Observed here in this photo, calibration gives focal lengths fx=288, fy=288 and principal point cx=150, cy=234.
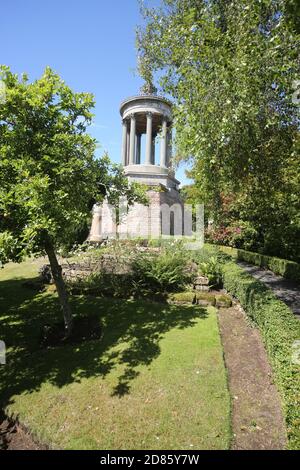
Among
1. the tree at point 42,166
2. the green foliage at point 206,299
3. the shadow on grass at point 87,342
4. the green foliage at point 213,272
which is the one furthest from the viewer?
the green foliage at point 213,272

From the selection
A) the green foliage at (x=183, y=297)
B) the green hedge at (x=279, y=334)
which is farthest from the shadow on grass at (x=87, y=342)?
the green hedge at (x=279, y=334)

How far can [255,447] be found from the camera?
4.58 meters

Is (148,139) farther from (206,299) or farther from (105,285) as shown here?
(206,299)

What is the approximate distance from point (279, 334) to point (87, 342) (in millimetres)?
5074

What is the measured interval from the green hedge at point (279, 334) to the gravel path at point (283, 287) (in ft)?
4.40

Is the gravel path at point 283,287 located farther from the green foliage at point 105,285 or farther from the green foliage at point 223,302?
the green foliage at point 105,285

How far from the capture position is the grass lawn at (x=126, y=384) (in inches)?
195

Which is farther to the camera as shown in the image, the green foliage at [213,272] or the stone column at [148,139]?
the stone column at [148,139]

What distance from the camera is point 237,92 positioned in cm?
764

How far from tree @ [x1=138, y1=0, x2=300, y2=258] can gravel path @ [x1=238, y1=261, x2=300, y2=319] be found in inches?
155

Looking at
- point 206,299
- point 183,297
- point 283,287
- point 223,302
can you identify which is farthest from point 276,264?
point 183,297

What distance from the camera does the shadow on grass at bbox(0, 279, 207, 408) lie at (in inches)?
264

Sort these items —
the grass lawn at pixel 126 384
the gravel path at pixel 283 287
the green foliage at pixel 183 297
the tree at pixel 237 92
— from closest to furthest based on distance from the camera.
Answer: the grass lawn at pixel 126 384 → the tree at pixel 237 92 → the gravel path at pixel 283 287 → the green foliage at pixel 183 297
